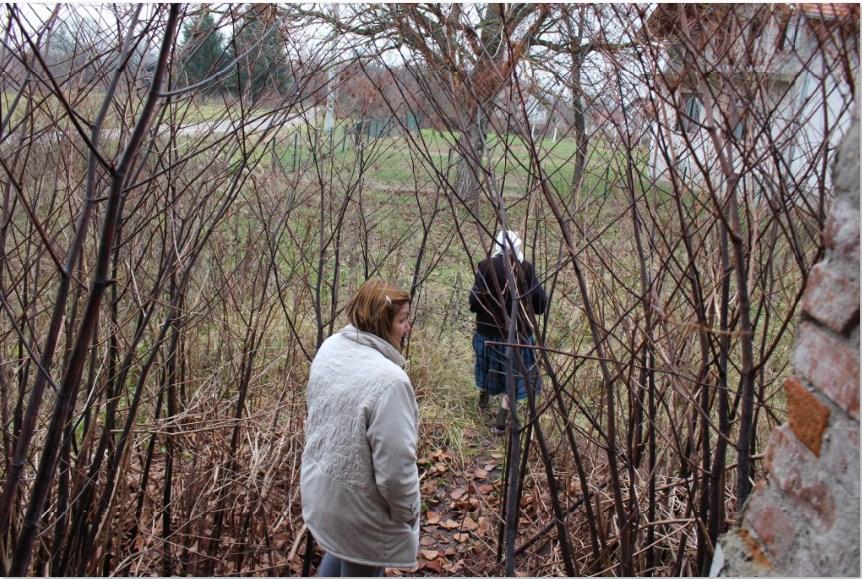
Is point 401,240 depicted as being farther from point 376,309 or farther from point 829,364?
point 829,364

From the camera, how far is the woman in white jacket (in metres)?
2.30

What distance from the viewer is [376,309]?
2.46m

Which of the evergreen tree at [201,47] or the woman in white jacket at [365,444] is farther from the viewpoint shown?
the evergreen tree at [201,47]

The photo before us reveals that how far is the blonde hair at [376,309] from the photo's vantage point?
2455 mm

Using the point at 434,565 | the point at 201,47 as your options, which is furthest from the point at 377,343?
the point at 434,565

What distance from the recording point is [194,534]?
10.0 ft

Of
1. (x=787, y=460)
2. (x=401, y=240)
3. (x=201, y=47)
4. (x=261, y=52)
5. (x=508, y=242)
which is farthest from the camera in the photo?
(x=401, y=240)

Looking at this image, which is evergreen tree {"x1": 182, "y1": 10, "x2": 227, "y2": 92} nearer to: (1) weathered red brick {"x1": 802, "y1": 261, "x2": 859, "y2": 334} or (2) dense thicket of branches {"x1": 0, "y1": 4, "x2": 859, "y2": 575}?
(2) dense thicket of branches {"x1": 0, "y1": 4, "x2": 859, "y2": 575}

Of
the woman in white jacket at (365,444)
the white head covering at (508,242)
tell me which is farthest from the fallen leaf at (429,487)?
the woman in white jacket at (365,444)

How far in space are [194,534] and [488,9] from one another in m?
3.43

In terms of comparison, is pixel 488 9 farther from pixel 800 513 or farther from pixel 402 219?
pixel 800 513

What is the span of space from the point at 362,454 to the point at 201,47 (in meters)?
1.98

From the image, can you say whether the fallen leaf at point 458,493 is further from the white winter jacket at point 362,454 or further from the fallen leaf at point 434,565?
the white winter jacket at point 362,454

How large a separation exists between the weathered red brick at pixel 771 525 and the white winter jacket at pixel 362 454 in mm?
1142
